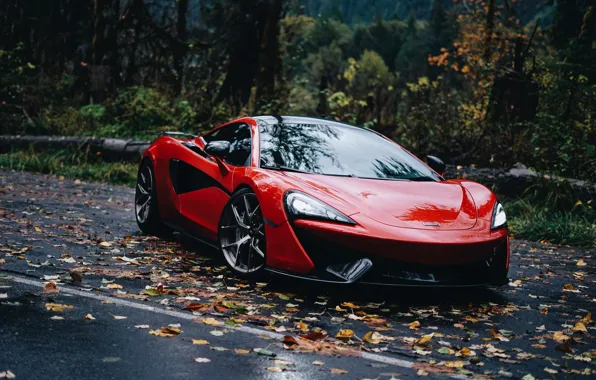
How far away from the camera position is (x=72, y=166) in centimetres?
1614

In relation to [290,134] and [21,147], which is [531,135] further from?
[21,147]

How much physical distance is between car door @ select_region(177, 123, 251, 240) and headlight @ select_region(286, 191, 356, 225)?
3.38 ft

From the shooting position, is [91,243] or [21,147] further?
[21,147]

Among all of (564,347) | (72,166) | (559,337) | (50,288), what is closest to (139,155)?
(72,166)

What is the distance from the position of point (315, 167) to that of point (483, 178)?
6232 mm

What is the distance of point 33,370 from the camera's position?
3.89 meters

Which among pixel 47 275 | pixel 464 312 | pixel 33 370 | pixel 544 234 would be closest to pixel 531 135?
pixel 544 234

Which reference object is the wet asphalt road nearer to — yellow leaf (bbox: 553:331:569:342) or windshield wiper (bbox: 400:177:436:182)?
yellow leaf (bbox: 553:331:569:342)

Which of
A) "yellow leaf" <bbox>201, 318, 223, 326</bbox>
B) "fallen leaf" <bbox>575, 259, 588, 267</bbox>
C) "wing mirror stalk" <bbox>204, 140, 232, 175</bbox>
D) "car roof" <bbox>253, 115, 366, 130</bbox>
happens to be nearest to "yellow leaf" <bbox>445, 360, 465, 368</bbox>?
"yellow leaf" <bbox>201, 318, 223, 326</bbox>

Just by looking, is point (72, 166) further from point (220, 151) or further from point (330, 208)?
point (330, 208)

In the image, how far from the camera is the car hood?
5.84 m

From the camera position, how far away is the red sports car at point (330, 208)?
564 cm

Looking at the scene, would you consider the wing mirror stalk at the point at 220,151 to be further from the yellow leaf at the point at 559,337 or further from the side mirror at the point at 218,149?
the yellow leaf at the point at 559,337

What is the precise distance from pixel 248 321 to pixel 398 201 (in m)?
1.63
